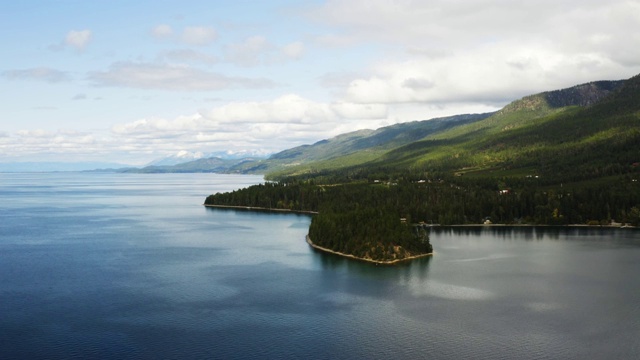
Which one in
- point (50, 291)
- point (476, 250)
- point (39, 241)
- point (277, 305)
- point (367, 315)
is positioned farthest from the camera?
point (39, 241)

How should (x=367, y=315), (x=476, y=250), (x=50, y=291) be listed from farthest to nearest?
(x=476, y=250) → (x=50, y=291) → (x=367, y=315)

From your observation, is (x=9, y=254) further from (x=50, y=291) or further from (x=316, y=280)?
(x=316, y=280)

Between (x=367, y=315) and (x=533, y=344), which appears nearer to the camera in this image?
(x=533, y=344)

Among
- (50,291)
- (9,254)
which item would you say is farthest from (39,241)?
(50,291)

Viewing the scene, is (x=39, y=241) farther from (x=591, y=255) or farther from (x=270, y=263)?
(x=591, y=255)

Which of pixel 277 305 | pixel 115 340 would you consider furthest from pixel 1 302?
pixel 277 305

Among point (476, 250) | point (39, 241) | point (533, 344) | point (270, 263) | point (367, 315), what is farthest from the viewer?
point (39, 241)
